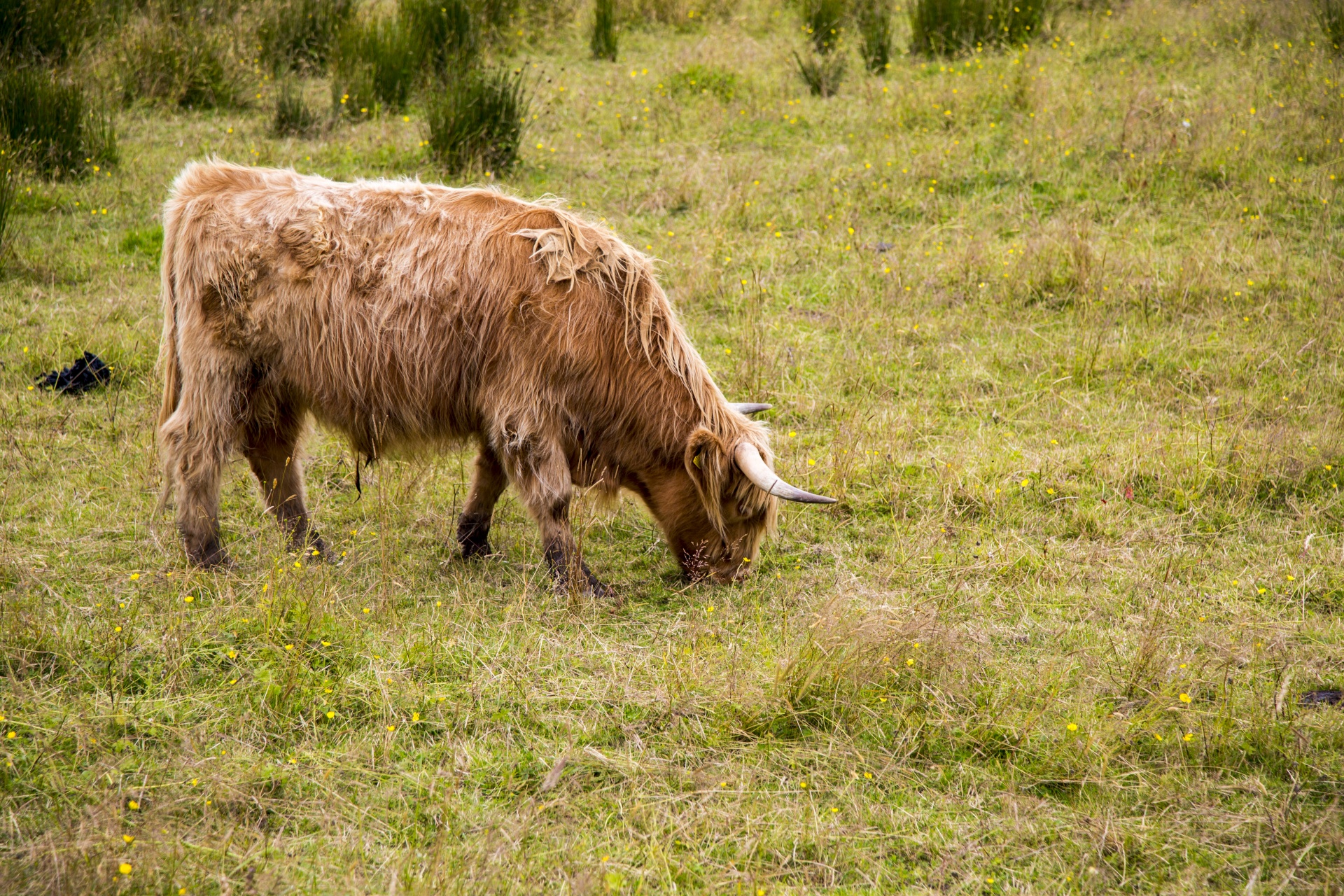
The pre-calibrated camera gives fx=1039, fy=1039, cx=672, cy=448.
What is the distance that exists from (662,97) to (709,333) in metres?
3.12

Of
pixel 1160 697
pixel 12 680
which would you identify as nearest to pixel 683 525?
pixel 1160 697

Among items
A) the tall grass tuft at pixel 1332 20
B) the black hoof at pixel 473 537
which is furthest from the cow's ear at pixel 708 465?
the tall grass tuft at pixel 1332 20

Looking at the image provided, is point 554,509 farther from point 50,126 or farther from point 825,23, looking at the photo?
point 825,23

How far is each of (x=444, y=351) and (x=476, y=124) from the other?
3.75 metres

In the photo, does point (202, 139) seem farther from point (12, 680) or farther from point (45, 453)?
point (12, 680)

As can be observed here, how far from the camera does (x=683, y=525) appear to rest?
391cm

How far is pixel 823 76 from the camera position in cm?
827

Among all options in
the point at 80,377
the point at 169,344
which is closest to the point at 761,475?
the point at 169,344

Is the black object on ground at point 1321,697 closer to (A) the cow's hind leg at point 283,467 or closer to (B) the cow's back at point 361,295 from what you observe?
(B) the cow's back at point 361,295

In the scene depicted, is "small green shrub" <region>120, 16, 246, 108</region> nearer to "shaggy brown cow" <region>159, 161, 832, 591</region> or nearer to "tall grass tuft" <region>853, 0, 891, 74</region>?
"shaggy brown cow" <region>159, 161, 832, 591</region>

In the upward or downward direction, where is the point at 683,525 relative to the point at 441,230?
downward

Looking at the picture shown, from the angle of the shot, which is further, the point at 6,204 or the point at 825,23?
the point at 825,23

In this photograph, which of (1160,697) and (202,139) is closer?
(1160,697)

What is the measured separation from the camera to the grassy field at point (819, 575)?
2531 millimetres
